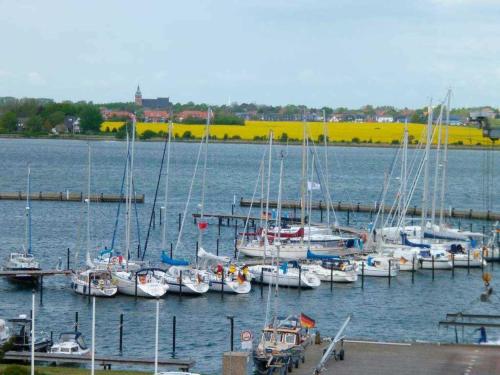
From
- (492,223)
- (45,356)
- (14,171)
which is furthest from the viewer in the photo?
(14,171)

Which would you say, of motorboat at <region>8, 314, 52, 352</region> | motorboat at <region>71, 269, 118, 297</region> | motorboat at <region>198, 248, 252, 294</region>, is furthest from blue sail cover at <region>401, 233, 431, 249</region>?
motorboat at <region>8, 314, 52, 352</region>

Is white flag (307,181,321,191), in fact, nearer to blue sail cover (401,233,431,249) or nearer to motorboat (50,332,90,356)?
blue sail cover (401,233,431,249)

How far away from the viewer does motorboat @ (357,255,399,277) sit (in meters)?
69.8

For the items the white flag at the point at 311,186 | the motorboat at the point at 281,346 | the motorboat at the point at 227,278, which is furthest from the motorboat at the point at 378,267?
the motorboat at the point at 281,346

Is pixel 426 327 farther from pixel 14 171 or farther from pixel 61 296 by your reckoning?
pixel 14 171

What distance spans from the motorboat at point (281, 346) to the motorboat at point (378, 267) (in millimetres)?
25873

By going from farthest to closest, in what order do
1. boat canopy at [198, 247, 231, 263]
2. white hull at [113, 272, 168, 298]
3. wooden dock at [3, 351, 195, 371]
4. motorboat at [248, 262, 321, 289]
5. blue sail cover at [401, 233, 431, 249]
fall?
blue sail cover at [401, 233, 431, 249] → boat canopy at [198, 247, 231, 263] → motorboat at [248, 262, 321, 289] → white hull at [113, 272, 168, 298] → wooden dock at [3, 351, 195, 371]

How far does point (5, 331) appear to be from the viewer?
46469 millimetres

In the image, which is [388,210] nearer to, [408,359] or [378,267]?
[378,267]

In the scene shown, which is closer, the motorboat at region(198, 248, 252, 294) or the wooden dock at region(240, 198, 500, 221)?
the motorboat at region(198, 248, 252, 294)

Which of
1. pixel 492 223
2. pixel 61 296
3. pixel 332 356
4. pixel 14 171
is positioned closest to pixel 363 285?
pixel 61 296

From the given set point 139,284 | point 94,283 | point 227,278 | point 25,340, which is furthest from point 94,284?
point 25,340

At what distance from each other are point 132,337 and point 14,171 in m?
125

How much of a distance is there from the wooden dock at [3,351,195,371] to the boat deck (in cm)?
441
